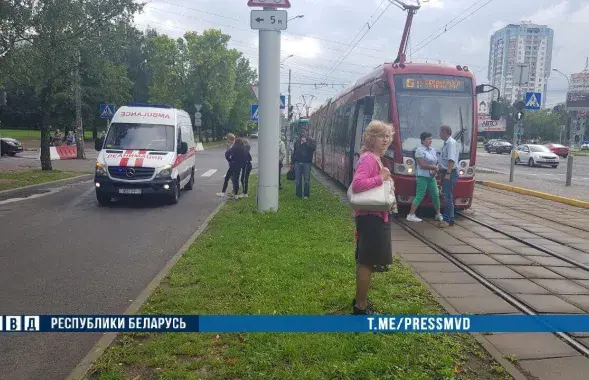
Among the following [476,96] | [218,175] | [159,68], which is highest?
[159,68]

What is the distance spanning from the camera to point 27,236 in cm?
899

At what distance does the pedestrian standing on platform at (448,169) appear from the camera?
9.78 metres

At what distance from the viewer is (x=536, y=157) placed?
111 feet

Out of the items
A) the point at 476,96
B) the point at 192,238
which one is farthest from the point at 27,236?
the point at 476,96

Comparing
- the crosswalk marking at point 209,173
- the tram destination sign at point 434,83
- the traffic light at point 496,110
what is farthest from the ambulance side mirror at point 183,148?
the crosswalk marking at point 209,173

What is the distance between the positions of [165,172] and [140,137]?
1583 millimetres

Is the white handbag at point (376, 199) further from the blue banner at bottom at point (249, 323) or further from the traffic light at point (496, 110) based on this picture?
the traffic light at point (496, 110)

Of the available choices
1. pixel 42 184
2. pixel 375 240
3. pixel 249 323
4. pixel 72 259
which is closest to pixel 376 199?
pixel 375 240

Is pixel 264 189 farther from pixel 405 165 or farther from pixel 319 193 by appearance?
pixel 319 193

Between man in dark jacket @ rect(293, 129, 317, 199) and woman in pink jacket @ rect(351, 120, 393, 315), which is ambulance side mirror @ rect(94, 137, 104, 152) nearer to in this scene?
man in dark jacket @ rect(293, 129, 317, 199)

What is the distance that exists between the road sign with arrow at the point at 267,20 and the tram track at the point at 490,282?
471cm

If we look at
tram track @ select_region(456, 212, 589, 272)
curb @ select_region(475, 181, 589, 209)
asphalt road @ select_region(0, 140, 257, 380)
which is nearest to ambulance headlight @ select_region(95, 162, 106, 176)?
asphalt road @ select_region(0, 140, 257, 380)

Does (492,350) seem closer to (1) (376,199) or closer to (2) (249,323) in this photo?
(1) (376,199)

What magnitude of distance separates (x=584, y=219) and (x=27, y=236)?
11.4 m
